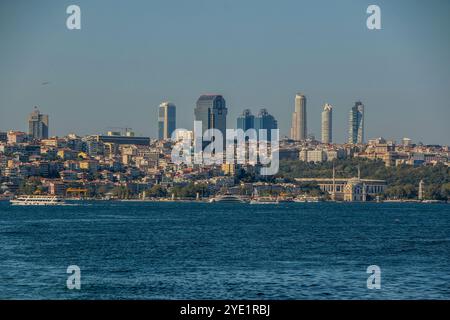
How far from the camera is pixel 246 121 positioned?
7067 inches

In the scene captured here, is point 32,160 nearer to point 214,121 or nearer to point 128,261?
point 214,121

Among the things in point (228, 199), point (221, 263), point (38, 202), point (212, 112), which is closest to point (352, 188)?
point (228, 199)

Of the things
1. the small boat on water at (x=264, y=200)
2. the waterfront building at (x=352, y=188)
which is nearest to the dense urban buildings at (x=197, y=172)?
the waterfront building at (x=352, y=188)

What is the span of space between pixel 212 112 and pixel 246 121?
7064 millimetres

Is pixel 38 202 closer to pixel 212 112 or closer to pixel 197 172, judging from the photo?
pixel 197 172

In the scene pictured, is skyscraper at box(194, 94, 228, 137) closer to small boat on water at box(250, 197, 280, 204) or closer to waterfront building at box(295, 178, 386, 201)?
waterfront building at box(295, 178, 386, 201)

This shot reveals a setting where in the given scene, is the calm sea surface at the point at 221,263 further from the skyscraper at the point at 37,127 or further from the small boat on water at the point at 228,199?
the skyscraper at the point at 37,127

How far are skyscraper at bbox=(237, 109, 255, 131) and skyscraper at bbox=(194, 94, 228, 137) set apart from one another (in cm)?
323

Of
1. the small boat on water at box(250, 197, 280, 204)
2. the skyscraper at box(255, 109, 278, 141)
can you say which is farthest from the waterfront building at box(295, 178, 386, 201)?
the skyscraper at box(255, 109, 278, 141)

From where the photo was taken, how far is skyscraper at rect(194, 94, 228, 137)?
175 meters

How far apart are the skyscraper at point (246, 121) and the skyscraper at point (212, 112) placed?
10.6 feet

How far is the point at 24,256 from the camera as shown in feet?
87.2

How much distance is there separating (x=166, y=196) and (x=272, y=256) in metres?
82.0

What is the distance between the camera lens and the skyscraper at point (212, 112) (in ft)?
573
